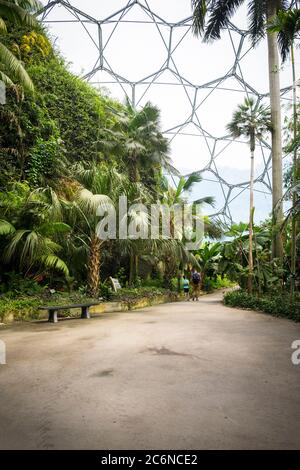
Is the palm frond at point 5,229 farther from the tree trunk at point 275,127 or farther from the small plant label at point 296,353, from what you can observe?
the tree trunk at point 275,127

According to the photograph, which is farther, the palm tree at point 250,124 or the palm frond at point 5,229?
the palm tree at point 250,124

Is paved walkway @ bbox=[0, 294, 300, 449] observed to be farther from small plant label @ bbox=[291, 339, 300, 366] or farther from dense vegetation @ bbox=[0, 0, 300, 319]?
dense vegetation @ bbox=[0, 0, 300, 319]

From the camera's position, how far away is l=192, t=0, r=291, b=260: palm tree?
13.0m

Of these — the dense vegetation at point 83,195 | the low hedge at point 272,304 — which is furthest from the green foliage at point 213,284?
the low hedge at point 272,304

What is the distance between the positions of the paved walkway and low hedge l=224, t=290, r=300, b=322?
277 cm

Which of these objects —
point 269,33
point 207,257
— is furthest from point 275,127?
point 207,257

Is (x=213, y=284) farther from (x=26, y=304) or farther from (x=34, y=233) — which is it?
(x=26, y=304)

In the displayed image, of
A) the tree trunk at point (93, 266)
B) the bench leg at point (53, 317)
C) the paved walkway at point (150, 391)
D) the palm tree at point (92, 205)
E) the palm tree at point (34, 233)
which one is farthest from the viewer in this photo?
the tree trunk at point (93, 266)

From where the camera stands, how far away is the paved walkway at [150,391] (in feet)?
8.51

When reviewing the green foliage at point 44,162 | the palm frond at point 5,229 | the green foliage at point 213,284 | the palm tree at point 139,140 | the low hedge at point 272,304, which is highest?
the palm tree at point 139,140

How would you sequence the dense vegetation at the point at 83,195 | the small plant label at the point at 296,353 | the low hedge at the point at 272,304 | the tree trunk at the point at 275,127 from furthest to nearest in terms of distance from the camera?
the tree trunk at the point at 275,127 < the dense vegetation at the point at 83,195 < the low hedge at the point at 272,304 < the small plant label at the point at 296,353

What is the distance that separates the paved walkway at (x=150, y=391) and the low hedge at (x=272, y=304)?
9.08ft

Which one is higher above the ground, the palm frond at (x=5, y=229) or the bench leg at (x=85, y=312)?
the palm frond at (x=5, y=229)

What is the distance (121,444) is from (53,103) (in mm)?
16029
